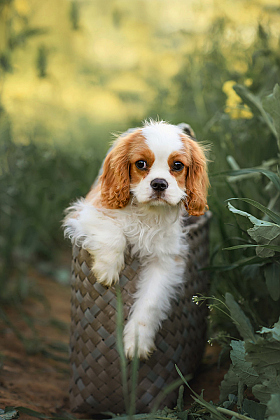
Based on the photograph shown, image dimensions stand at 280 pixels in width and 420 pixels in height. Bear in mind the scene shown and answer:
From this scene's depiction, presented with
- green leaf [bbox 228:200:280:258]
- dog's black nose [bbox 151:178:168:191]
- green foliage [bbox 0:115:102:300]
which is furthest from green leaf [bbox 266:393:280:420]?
green foliage [bbox 0:115:102:300]

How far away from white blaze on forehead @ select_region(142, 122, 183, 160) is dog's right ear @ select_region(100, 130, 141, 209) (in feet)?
0.25

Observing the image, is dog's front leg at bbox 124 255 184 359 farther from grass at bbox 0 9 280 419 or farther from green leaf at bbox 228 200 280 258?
green leaf at bbox 228 200 280 258

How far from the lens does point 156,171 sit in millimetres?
1556

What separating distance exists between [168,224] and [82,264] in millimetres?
399

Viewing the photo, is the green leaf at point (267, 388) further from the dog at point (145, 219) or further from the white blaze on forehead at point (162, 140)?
the white blaze on forehead at point (162, 140)

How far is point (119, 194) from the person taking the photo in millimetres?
1640

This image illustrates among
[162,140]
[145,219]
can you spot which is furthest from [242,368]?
[162,140]

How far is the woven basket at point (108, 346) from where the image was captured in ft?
5.51

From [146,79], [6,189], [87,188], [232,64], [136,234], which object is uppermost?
[146,79]

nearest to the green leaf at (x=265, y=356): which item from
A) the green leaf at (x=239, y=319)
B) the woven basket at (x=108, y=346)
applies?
the green leaf at (x=239, y=319)

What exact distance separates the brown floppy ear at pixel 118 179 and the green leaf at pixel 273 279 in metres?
0.66

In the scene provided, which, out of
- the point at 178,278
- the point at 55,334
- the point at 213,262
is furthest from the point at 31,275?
the point at 178,278

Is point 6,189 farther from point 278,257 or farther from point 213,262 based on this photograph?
point 278,257

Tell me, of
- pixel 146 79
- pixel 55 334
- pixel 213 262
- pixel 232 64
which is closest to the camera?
pixel 213 262
